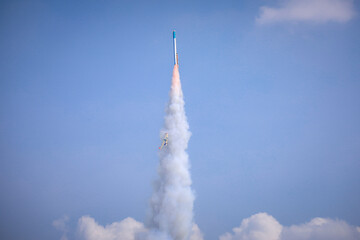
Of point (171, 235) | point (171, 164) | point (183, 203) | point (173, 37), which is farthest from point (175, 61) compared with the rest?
point (171, 235)

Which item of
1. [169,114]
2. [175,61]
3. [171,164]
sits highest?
[175,61]

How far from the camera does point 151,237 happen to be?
79.4m

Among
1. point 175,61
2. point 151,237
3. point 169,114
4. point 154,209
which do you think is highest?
point 175,61

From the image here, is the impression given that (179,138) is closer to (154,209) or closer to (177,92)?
(177,92)

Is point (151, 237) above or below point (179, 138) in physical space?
below

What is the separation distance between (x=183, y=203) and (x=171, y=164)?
7976 mm

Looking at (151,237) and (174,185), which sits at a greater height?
(174,185)

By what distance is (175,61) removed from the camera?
275 ft

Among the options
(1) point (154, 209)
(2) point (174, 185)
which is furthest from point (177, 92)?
(1) point (154, 209)

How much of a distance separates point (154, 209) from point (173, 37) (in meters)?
34.9

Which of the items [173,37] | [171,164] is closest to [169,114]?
[171,164]

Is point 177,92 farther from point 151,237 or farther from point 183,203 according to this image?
point 151,237

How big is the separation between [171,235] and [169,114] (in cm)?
2377

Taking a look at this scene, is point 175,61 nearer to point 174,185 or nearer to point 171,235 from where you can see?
point 174,185
